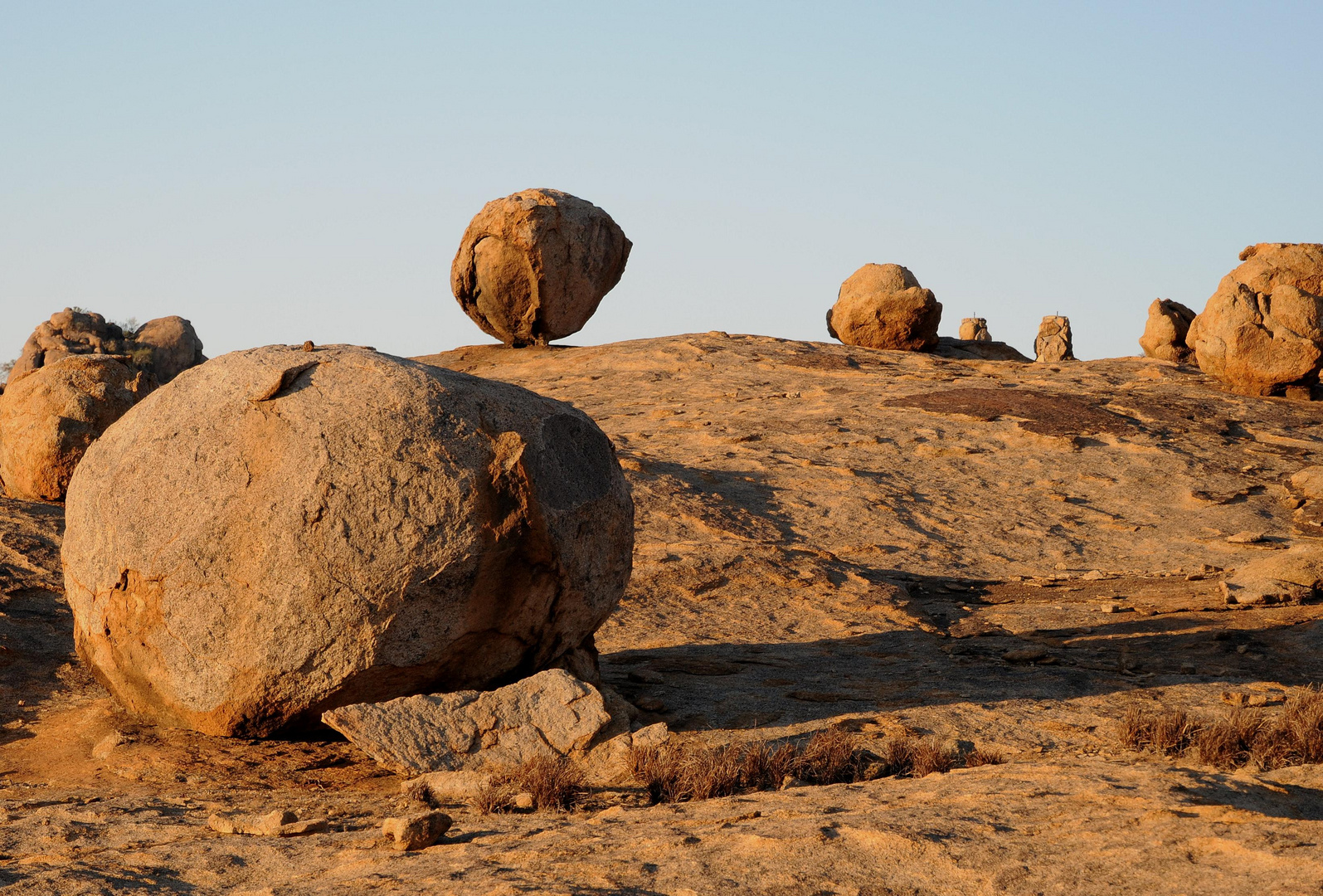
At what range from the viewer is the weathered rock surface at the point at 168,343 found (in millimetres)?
31062

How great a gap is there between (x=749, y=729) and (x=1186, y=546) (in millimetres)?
6852

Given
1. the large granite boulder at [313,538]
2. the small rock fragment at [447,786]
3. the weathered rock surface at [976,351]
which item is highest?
the weathered rock surface at [976,351]

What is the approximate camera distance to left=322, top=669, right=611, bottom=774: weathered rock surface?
457cm

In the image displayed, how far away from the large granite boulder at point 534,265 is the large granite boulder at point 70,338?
1385 cm

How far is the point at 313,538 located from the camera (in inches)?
187

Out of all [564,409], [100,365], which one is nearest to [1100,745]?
[564,409]

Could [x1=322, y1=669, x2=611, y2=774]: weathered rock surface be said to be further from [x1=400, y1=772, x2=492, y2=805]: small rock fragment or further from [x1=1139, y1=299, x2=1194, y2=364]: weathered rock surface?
[x1=1139, y1=299, x2=1194, y2=364]: weathered rock surface

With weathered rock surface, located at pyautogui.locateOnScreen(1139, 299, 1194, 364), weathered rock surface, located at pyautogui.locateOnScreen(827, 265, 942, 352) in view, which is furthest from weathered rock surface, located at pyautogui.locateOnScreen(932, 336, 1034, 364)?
weathered rock surface, located at pyautogui.locateOnScreen(1139, 299, 1194, 364)

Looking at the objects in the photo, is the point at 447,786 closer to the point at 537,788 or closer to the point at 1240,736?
the point at 537,788

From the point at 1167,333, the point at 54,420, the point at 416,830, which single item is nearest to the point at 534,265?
the point at 54,420

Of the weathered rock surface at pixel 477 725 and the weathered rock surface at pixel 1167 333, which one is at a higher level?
the weathered rock surface at pixel 1167 333

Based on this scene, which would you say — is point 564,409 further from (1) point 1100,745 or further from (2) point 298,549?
(1) point 1100,745

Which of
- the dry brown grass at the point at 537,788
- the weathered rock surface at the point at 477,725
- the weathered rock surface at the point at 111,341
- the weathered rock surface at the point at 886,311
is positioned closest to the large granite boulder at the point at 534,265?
the weathered rock surface at the point at 886,311

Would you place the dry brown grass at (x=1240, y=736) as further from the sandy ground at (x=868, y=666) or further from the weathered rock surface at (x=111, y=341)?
the weathered rock surface at (x=111, y=341)
